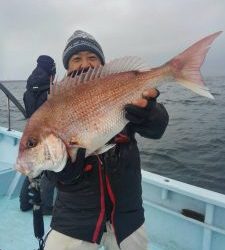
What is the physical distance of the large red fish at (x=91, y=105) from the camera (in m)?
2.18

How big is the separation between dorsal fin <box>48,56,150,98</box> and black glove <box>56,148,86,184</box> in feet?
1.48

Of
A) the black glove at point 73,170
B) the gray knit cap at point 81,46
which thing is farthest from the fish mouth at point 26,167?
the gray knit cap at point 81,46

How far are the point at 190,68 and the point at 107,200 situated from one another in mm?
1169

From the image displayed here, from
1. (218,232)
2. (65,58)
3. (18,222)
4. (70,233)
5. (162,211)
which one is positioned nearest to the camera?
(70,233)

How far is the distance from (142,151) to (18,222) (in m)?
8.41

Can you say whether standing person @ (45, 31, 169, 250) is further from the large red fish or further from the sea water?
the sea water

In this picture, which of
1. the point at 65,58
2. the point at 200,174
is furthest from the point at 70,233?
the point at 200,174

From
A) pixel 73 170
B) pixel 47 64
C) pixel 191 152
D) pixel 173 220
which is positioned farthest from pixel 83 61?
pixel 191 152

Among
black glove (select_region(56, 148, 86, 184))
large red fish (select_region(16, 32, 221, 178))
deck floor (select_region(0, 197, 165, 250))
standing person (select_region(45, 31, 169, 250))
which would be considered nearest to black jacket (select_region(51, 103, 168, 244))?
standing person (select_region(45, 31, 169, 250))

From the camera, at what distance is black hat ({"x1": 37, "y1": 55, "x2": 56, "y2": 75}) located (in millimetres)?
4070

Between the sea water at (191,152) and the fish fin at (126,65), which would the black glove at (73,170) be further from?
the sea water at (191,152)

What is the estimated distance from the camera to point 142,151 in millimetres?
12891

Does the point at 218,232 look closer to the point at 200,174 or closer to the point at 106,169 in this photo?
the point at 106,169

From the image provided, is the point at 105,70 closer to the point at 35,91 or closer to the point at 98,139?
the point at 98,139
